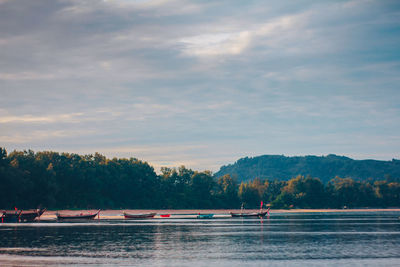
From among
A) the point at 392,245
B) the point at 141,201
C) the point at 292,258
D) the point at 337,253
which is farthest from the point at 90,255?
the point at 141,201

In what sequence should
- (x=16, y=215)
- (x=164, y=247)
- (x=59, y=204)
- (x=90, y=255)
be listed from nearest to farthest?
(x=90, y=255) < (x=164, y=247) < (x=16, y=215) < (x=59, y=204)

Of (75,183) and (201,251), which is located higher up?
(75,183)

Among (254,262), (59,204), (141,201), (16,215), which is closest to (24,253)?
(254,262)

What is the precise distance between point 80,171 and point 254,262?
13719 centimetres

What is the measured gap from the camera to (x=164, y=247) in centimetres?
5631

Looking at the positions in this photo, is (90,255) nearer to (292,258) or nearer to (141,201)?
(292,258)

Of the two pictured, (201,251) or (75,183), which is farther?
(75,183)

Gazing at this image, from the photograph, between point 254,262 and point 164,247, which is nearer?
point 254,262

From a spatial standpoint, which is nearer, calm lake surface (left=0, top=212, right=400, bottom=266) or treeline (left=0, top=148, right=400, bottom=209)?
calm lake surface (left=0, top=212, right=400, bottom=266)

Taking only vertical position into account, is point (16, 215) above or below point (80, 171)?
below

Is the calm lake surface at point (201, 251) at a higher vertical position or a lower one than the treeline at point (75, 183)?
lower

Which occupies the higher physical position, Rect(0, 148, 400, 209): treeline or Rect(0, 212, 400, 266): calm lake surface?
Rect(0, 148, 400, 209): treeline

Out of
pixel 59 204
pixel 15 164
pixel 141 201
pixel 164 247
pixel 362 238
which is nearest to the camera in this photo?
pixel 164 247

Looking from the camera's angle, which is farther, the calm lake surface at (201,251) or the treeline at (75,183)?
the treeline at (75,183)
